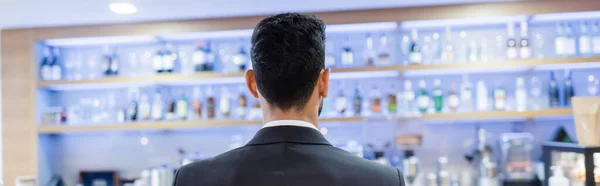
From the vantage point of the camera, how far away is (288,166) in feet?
2.71

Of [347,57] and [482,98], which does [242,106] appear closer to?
[347,57]

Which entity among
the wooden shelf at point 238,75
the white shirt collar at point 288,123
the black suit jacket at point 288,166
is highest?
the wooden shelf at point 238,75

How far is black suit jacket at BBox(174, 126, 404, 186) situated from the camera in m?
0.82

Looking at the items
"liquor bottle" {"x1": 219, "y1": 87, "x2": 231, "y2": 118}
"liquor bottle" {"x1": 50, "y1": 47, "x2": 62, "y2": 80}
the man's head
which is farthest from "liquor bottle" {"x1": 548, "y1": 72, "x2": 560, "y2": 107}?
Answer: "liquor bottle" {"x1": 50, "y1": 47, "x2": 62, "y2": 80}

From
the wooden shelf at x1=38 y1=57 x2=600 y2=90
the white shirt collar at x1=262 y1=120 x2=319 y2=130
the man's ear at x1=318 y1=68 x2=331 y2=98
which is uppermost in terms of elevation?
the wooden shelf at x1=38 y1=57 x2=600 y2=90

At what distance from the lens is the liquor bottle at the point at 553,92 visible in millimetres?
3112

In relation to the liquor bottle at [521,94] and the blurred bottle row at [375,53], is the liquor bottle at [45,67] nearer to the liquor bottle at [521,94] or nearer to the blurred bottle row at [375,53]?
the blurred bottle row at [375,53]

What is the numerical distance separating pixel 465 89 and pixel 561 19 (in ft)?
2.25

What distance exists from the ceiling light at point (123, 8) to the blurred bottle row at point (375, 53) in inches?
17.8

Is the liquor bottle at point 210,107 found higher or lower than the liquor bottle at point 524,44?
lower

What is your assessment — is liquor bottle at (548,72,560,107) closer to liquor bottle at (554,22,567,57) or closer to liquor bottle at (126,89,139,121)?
liquor bottle at (554,22,567,57)

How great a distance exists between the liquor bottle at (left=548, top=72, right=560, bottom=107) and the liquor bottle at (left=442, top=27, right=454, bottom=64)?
2.00 feet

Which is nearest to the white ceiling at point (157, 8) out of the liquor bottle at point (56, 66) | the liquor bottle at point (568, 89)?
the liquor bottle at point (56, 66)

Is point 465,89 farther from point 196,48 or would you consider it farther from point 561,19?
point 196,48
